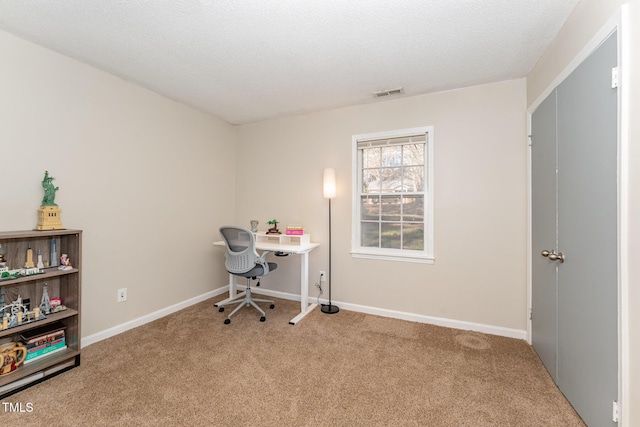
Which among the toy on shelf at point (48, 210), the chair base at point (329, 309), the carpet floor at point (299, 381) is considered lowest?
the carpet floor at point (299, 381)

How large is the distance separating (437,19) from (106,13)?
214 centimetres

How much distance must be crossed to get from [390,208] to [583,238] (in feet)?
5.84

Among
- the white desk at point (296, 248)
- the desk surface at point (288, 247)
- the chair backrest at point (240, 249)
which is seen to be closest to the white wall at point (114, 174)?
the white desk at point (296, 248)

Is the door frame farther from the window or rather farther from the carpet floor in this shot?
the window

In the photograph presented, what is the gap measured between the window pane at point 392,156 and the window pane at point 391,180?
7 cm

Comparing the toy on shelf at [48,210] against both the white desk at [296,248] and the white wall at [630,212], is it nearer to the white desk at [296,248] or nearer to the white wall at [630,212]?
the white desk at [296,248]

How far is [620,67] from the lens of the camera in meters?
1.24

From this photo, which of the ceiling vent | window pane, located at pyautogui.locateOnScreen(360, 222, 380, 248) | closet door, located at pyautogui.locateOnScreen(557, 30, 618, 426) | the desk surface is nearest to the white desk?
the desk surface

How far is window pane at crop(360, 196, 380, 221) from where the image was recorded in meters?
3.25

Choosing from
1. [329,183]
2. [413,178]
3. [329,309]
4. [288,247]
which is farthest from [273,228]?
[413,178]

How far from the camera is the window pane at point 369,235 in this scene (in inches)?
128

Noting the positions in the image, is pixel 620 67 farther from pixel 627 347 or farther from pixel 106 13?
pixel 106 13

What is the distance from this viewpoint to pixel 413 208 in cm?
306

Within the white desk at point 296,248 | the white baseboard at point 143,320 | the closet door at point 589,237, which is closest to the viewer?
the closet door at point 589,237
